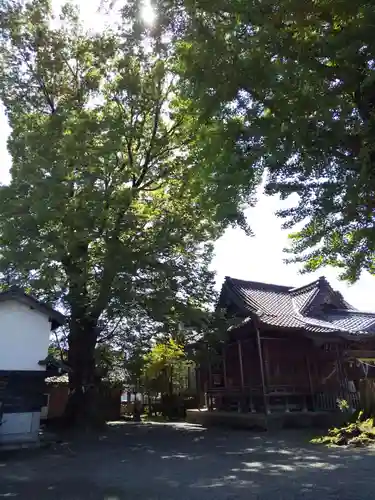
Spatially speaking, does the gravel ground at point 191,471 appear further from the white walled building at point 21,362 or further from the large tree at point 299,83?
the large tree at point 299,83

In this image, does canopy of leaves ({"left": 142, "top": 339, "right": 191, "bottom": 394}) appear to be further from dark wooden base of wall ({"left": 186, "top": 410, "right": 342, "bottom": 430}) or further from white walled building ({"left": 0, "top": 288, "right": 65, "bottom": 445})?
white walled building ({"left": 0, "top": 288, "right": 65, "bottom": 445})

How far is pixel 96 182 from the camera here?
13.7 metres

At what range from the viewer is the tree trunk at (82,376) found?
16750mm

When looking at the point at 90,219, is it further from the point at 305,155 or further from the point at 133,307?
the point at 305,155

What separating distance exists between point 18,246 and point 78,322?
5.33 meters

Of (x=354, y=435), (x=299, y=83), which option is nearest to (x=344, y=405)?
(x=354, y=435)

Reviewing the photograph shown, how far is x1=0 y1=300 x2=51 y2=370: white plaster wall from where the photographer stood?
546 inches

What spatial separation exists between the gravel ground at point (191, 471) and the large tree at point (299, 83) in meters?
4.28

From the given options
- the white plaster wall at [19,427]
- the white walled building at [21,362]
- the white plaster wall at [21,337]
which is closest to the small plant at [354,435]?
the white plaster wall at [19,427]

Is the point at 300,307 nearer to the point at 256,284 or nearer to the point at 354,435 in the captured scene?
the point at 256,284

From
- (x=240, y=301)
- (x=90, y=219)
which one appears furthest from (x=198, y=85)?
(x=240, y=301)

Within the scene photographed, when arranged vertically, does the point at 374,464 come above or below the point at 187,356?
below

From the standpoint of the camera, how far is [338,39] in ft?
13.8

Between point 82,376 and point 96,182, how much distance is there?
8.59 meters
